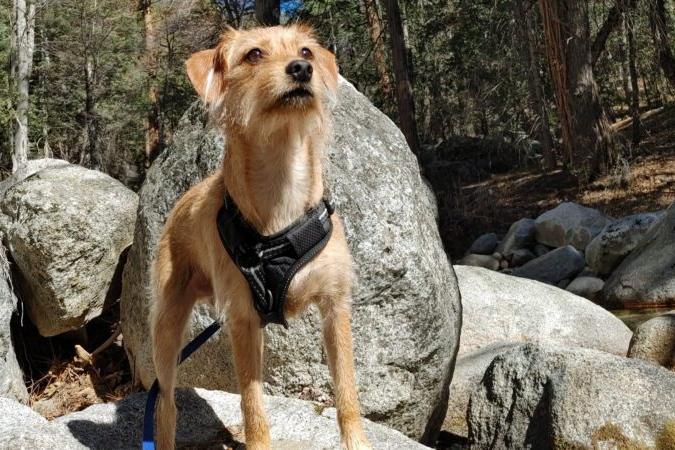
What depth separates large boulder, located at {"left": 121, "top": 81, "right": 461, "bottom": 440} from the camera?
221 inches

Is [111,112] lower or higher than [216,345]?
higher

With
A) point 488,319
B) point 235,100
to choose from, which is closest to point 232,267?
point 235,100

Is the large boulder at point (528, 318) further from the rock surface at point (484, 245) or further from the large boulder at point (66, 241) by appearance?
the rock surface at point (484, 245)

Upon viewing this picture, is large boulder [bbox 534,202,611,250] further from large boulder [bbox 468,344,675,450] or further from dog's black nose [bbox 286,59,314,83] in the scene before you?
dog's black nose [bbox 286,59,314,83]

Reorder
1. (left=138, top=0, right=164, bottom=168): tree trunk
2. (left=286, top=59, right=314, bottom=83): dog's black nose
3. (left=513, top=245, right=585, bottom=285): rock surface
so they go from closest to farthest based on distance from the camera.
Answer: (left=286, top=59, right=314, bottom=83): dog's black nose, (left=513, top=245, right=585, bottom=285): rock surface, (left=138, top=0, right=164, bottom=168): tree trunk

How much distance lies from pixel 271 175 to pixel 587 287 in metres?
10.2

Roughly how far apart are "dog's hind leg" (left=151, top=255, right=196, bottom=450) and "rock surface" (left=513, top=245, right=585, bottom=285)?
35.2ft

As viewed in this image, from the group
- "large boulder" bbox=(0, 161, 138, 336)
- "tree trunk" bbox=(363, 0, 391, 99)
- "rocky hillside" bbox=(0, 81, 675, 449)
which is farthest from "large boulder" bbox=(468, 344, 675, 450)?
"tree trunk" bbox=(363, 0, 391, 99)

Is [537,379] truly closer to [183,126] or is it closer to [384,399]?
[384,399]

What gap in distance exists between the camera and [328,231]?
12.7 ft

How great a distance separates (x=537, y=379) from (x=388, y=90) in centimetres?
1840

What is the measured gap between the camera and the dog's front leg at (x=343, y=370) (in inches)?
151

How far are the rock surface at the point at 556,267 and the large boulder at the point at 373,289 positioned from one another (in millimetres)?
8273

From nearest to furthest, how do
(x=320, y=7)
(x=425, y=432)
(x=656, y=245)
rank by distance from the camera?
(x=425, y=432) → (x=656, y=245) → (x=320, y=7)
